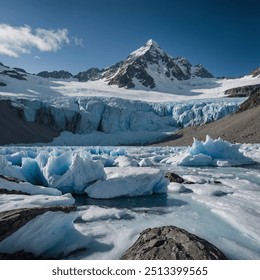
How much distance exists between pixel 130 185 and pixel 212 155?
16.2m

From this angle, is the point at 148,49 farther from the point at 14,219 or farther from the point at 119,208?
the point at 14,219

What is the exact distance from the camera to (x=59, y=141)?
65375 mm

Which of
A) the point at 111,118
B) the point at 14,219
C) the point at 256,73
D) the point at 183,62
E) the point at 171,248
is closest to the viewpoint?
the point at 171,248

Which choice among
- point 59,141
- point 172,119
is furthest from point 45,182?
point 172,119

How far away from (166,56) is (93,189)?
155m

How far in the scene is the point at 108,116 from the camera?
71.9 m

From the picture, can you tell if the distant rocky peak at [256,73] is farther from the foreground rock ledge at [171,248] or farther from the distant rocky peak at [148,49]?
the foreground rock ledge at [171,248]

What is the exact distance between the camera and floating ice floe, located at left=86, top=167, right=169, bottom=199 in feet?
40.7

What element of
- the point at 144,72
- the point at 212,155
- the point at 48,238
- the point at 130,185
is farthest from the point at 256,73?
the point at 48,238

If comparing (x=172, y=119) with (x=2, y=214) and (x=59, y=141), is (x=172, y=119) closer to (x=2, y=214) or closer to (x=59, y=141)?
(x=59, y=141)

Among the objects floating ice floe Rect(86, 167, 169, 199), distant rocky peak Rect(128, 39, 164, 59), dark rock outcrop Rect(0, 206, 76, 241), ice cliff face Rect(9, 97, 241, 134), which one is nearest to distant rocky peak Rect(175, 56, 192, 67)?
distant rocky peak Rect(128, 39, 164, 59)

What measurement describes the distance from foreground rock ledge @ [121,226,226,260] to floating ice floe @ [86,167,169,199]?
21.6 ft

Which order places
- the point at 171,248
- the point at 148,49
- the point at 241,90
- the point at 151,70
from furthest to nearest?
the point at 148,49, the point at 151,70, the point at 241,90, the point at 171,248

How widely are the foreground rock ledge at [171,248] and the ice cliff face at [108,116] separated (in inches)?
2539
